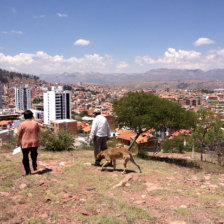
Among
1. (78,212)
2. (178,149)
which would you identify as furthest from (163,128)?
(178,149)

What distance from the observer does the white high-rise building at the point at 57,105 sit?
76.4 meters

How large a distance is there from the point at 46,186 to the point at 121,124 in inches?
338

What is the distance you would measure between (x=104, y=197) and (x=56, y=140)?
7.60 m

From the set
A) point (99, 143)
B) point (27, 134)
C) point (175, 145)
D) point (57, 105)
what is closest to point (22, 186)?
point (27, 134)

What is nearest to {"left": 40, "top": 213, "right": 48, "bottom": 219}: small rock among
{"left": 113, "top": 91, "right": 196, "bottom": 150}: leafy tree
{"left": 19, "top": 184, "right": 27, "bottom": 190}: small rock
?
{"left": 19, "top": 184, "right": 27, "bottom": 190}: small rock

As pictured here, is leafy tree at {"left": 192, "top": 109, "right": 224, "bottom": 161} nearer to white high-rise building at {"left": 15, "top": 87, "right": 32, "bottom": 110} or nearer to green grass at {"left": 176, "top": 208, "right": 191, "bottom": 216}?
green grass at {"left": 176, "top": 208, "right": 191, "bottom": 216}

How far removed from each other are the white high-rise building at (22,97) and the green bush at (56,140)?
9979 centimetres

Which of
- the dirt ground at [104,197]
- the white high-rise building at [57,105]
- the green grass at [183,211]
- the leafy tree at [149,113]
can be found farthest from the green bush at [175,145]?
the white high-rise building at [57,105]

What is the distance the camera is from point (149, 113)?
Result: 41.0 feet

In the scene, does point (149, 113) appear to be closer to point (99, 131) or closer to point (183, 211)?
point (99, 131)

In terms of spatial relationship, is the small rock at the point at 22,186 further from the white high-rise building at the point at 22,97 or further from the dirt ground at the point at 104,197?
the white high-rise building at the point at 22,97

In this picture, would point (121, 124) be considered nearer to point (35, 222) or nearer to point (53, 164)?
point (53, 164)

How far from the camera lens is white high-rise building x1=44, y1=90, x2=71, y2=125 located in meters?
76.4

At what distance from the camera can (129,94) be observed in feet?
45.1
